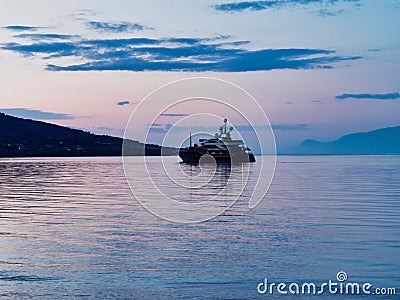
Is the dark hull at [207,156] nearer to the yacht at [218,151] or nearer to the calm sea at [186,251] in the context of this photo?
the yacht at [218,151]

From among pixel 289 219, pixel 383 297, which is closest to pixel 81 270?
pixel 383 297

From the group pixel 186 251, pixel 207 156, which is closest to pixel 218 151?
pixel 207 156

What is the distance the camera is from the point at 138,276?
18484 mm

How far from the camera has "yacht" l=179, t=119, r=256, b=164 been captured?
14812cm

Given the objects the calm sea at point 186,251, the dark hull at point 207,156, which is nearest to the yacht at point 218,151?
the dark hull at point 207,156

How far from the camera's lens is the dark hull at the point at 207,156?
483 feet

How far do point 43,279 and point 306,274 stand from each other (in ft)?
24.5

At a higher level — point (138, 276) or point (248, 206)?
point (248, 206)

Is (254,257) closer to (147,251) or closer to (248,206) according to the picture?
(147,251)

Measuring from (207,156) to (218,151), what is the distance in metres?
4.71

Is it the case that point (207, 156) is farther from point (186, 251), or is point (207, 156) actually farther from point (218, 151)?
point (186, 251)

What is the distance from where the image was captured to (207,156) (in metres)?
148

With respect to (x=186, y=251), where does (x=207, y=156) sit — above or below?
above

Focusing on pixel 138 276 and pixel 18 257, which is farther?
pixel 18 257
